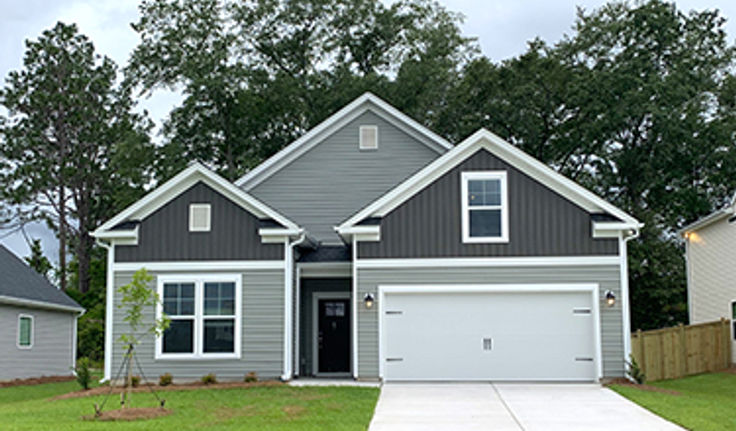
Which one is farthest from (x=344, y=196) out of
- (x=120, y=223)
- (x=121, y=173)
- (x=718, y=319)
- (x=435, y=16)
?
(x=435, y=16)

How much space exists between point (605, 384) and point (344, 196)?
8.68 meters

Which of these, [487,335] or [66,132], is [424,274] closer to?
[487,335]

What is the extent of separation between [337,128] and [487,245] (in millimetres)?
6729

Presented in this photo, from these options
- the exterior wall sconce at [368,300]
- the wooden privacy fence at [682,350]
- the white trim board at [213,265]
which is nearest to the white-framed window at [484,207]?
the exterior wall sconce at [368,300]

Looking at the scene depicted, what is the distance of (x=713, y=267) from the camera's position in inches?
960

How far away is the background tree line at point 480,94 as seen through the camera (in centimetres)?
3244

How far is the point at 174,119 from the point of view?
1362 inches

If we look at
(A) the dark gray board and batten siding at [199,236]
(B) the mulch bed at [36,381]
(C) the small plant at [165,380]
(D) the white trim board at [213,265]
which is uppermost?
(A) the dark gray board and batten siding at [199,236]

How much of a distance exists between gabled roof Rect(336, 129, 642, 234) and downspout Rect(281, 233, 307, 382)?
1.19 metres

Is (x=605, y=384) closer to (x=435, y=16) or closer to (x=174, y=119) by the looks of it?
(x=174, y=119)

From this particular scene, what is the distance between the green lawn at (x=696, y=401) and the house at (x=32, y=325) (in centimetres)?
1684

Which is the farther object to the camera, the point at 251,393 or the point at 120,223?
the point at 120,223

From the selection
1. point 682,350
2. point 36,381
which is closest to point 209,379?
point 36,381

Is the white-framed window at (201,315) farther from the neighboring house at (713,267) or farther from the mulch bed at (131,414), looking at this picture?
the neighboring house at (713,267)
